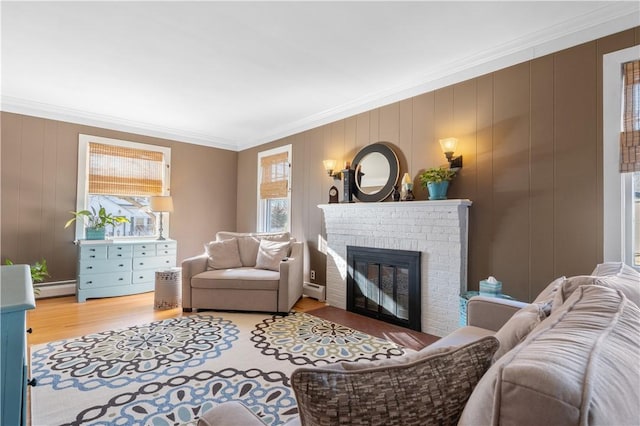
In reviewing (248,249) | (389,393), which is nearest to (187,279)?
(248,249)

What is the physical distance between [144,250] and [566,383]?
4987mm

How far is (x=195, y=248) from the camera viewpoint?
5.52 metres

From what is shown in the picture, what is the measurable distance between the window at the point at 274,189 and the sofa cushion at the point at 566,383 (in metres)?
4.39

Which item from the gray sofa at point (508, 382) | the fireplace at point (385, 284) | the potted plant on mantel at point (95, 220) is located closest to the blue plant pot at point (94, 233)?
the potted plant on mantel at point (95, 220)

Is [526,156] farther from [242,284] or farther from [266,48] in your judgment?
[242,284]

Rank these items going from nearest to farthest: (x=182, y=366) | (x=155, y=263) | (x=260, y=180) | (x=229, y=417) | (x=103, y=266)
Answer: (x=229, y=417), (x=182, y=366), (x=103, y=266), (x=155, y=263), (x=260, y=180)

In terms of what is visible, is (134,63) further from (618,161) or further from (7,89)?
(618,161)

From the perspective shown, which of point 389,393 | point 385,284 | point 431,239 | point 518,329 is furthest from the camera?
point 385,284

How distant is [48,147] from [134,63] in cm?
233

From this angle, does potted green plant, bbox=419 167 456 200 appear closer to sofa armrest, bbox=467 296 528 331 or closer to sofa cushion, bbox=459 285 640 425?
sofa armrest, bbox=467 296 528 331

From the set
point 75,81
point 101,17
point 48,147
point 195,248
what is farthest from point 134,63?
point 195,248

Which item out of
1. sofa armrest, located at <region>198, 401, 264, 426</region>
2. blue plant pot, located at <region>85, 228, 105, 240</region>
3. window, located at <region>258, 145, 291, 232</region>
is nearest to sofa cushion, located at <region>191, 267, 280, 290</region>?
window, located at <region>258, 145, 291, 232</region>

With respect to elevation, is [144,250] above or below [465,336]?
above

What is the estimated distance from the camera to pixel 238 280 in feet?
11.8
